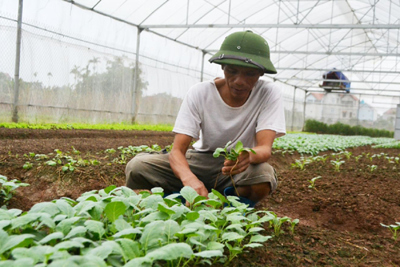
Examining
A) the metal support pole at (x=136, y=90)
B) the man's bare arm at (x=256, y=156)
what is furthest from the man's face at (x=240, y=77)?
the metal support pole at (x=136, y=90)

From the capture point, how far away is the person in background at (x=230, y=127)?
246 centimetres

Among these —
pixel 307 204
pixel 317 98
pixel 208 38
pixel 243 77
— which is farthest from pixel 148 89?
pixel 317 98

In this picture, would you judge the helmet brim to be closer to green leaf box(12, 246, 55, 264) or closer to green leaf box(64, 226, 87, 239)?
green leaf box(64, 226, 87, 239)

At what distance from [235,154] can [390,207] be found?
2.08 m

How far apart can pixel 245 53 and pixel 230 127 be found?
543mm

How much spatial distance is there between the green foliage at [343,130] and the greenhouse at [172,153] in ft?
24.7

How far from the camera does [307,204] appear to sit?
12.2 feet

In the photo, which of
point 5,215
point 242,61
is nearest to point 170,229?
point 5,215

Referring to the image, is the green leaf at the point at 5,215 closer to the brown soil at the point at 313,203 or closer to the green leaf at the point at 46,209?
the green leaf at the point at 46,209

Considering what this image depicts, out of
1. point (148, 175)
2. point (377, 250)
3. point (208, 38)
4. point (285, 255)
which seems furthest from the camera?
point (208, 38)

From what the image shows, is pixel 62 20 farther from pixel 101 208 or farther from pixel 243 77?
pixel 101 208

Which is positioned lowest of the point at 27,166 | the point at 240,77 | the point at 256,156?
the point at 27,166

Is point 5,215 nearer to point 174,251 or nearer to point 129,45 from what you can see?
point 174,251

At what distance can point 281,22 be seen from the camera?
1563cm
